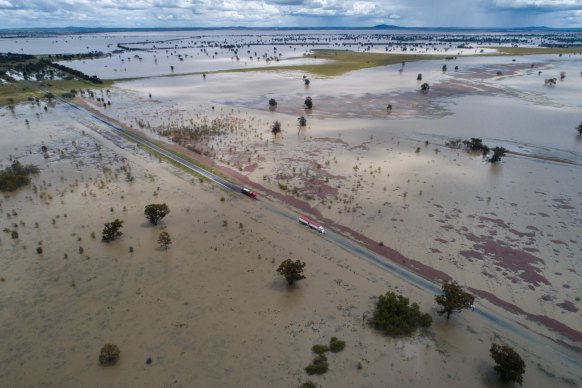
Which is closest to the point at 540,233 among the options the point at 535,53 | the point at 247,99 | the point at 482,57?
the point at 247,99

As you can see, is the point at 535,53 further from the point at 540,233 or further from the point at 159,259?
the point at 159,259

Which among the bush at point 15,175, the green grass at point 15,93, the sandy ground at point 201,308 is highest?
the green grass at point 15,93

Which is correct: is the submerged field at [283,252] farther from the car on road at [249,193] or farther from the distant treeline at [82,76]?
the distant treeline at [82,76]

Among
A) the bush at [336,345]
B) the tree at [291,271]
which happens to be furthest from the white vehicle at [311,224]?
the bush at [336,345]

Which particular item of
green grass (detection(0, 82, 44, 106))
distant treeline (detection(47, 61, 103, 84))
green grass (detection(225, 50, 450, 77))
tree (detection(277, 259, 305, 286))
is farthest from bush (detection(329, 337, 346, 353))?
green grass (detection(225, 50, 450, 77))

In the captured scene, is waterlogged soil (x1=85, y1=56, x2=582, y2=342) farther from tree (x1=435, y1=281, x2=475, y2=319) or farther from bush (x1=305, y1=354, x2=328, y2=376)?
bush (x1=305, y1=354, x2=328, y2=376)

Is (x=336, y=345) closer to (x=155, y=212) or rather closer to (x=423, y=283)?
(x=423, y=283)
